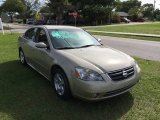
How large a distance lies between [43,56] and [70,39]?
0.79m

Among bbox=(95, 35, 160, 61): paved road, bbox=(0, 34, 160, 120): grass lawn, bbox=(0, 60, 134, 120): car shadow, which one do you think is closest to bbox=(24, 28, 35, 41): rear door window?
bbox=(0, 34, 160, 120): grass lawn

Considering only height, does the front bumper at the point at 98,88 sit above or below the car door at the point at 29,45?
below

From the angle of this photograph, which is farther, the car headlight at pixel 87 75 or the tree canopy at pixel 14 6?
the tree canopy at pixel 14 6

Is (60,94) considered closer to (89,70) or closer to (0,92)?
(89,70)

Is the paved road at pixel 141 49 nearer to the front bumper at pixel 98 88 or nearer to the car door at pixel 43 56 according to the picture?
the car door at pixel 43 56

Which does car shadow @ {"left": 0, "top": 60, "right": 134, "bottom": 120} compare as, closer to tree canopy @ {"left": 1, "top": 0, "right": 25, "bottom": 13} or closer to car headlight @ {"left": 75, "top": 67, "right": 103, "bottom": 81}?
car headlight @ {"left": 75, "top": 67, "right": 103, "bottom": 81}

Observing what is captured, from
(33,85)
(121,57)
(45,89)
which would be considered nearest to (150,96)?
(121,57)

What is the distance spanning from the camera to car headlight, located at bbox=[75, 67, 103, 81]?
14.1ft

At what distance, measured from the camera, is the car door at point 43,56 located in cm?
551

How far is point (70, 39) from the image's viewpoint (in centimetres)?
580

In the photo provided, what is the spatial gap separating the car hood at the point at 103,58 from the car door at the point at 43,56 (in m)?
0.57

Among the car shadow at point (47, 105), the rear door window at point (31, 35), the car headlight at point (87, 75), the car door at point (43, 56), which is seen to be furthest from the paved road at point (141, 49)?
the car headlight at point (87, 75)

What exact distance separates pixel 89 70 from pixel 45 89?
1791mm

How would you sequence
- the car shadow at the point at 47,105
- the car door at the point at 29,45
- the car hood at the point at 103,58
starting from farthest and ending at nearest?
1. the car door at the point at 29,45
2. the car hood at the point at 103,58
3. the car shadow at the point at 47,105
